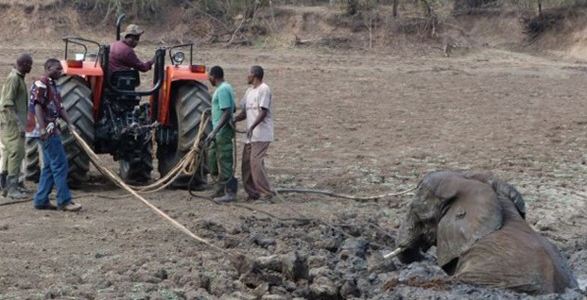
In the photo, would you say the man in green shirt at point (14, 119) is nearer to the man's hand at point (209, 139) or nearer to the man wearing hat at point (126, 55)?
the man wearing hat at point (126, 55)

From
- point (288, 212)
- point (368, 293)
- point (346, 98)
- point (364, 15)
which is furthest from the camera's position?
point (364, 15)

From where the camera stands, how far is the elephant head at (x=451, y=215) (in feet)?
24.2

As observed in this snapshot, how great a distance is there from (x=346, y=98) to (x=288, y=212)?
10.2 metres

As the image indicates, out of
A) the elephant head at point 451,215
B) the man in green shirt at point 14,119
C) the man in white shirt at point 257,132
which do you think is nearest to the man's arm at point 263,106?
the man in white shirt at point 257,132

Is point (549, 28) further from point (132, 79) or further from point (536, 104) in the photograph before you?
point (132, 79)

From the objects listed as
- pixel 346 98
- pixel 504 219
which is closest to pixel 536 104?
pixel 346 98

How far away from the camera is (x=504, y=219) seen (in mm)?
7430

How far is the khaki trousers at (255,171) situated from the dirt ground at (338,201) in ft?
0.93

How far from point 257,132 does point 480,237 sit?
4.53 meters

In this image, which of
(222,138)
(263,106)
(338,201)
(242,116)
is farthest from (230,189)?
(338,201)

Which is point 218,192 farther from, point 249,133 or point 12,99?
point 12,99

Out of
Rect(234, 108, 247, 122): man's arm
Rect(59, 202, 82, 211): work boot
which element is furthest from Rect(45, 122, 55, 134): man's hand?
Rect(234, 108, 247, 122): man's arm

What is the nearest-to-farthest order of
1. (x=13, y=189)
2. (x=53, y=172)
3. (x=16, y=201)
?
(x=53, y=172)
(x=16, y=201)
(x=13, y=189)

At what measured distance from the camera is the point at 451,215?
300 inches
